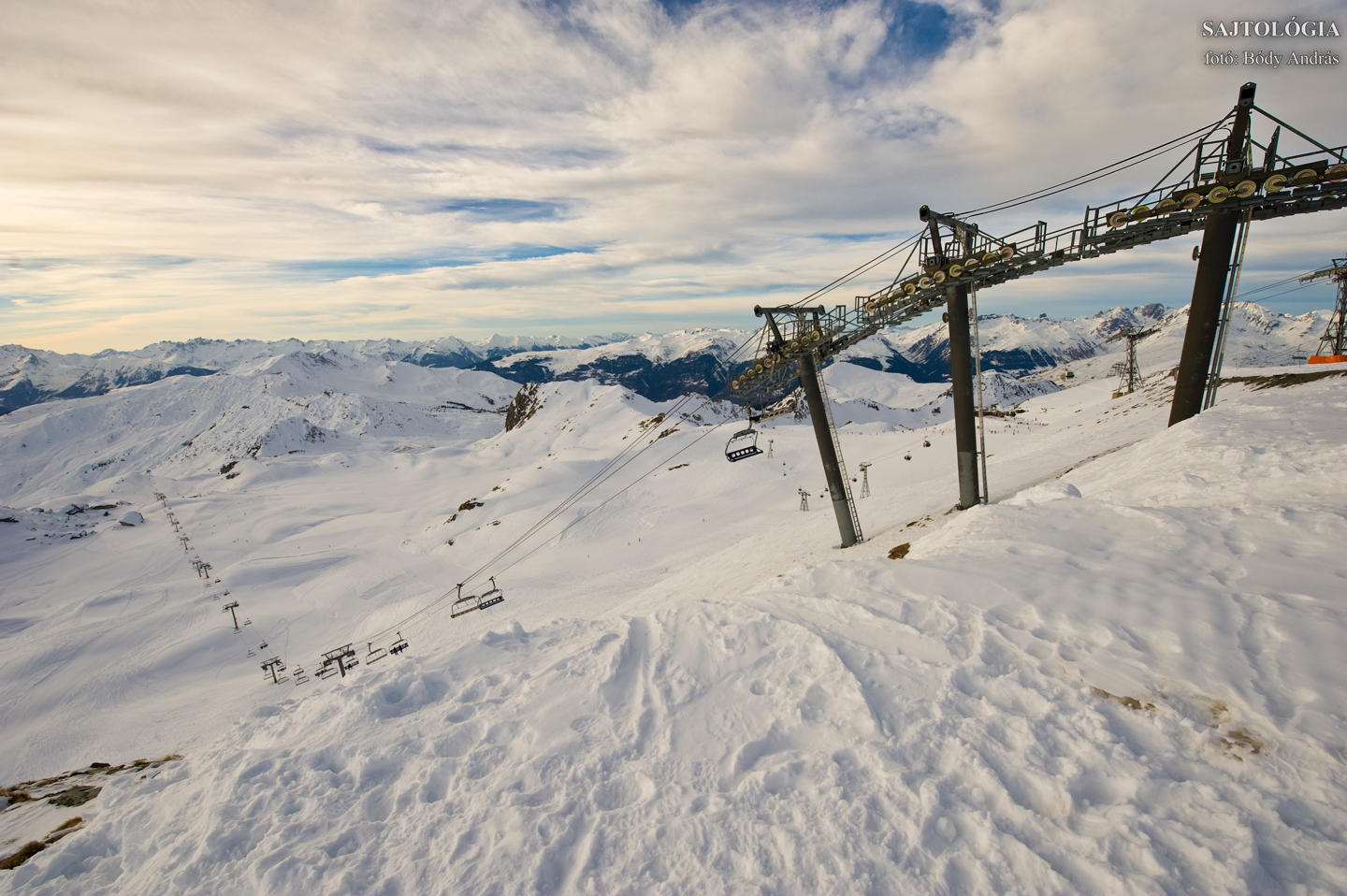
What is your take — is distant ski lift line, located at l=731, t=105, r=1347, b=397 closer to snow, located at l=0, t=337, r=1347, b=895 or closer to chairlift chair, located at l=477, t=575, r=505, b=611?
snow, located at l=0, t=337, r=1347, b=895

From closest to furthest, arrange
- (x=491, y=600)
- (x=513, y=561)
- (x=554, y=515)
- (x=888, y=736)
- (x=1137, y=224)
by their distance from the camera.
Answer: (x=888, y=736) < (x=1137, y=224) < (x=491, y=600) < (x=513, y=561) < (x=554, y=515)

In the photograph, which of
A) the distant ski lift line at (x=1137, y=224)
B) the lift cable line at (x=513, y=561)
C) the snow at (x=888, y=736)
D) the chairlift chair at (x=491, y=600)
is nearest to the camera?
the snow at (x=888, y=736)

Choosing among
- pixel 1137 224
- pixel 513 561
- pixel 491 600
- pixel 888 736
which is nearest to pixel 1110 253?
pixel 1137 224

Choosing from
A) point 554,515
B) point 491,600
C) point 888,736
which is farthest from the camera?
point 554,515

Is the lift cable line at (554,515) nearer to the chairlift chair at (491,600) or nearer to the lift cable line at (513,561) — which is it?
the lift cable line at (513,561)

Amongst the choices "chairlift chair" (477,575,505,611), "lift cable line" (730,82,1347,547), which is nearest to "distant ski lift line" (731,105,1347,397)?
"lift cable line" (730,82,1347,547)

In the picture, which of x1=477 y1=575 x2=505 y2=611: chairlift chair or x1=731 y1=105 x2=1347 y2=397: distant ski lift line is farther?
x1=477 y1=575 x2=505 y2=611: chairlift chair

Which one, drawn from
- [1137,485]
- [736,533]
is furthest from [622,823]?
[736,533]

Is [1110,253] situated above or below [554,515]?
above

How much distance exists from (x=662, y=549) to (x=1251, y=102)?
3120 centimetres

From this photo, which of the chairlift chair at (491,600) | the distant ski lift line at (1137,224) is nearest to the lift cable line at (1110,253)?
the distant ski lift line at (1137,224)

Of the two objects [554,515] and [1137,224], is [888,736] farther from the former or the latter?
[554,515]

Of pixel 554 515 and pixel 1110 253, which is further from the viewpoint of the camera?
pixel 554 515

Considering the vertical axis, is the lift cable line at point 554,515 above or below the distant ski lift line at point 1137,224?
below
